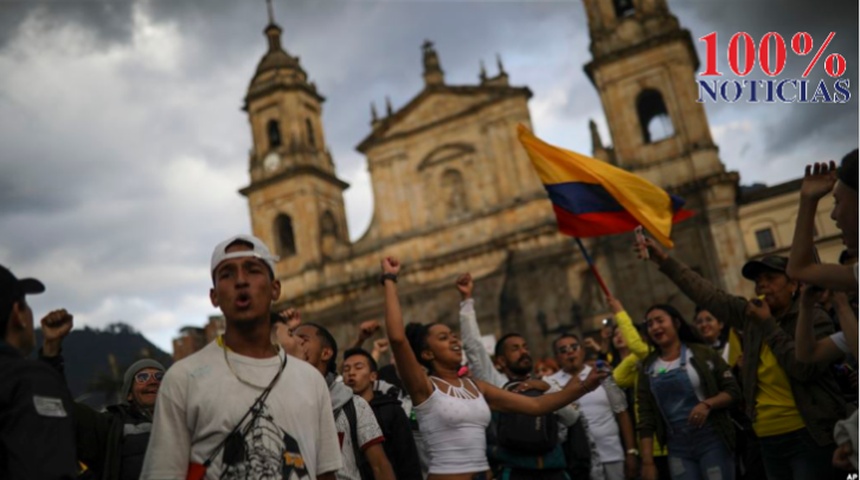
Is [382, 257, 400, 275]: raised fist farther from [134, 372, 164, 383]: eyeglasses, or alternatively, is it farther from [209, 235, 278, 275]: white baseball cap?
[134, 372, 164, 383]: eyeglasses

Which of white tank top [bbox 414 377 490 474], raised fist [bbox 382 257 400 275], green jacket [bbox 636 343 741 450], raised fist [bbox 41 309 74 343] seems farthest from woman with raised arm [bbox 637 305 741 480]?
raised fist [bbox 41 309 74 343]

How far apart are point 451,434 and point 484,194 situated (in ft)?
74.6

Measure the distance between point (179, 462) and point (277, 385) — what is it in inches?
15.6

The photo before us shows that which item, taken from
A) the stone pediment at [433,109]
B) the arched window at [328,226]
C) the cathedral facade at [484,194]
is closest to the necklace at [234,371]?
the cathedral facade at [484,194]

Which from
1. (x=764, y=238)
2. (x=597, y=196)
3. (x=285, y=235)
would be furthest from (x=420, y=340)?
(x=285, y=235)

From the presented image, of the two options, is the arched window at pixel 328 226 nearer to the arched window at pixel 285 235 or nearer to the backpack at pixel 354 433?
the arched window at pixel 285 235

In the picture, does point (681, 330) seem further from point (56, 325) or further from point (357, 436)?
point (56, 325)

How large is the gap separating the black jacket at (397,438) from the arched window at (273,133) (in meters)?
27.8

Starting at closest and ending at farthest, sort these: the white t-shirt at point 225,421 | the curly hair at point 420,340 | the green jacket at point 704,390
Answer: the white t-shirt at point 225,421, the curly hair at point 420,340, the green jacket at point 704,390

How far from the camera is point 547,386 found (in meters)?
4.96

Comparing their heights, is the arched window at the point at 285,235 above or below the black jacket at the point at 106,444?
above

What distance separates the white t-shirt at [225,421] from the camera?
224 cm

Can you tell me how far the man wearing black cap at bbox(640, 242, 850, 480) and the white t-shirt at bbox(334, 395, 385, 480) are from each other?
2.32 m

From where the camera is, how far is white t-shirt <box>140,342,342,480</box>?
2240mm
